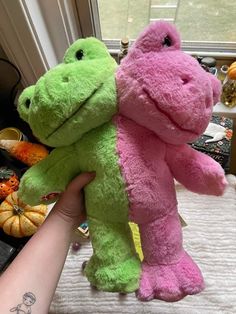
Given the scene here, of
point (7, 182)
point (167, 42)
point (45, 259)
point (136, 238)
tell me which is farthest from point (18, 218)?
point (167, 42)

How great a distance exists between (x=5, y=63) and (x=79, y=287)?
73cm

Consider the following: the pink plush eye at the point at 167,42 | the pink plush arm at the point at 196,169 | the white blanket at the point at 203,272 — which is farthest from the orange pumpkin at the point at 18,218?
the pink plush eye at the point at 167,42

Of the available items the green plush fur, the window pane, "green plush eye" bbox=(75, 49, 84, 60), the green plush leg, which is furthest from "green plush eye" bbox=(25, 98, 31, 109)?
the window pane

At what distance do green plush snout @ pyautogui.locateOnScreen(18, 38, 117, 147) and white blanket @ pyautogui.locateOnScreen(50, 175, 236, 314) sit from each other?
51 centimetres

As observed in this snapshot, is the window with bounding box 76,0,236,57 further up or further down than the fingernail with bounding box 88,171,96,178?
further down

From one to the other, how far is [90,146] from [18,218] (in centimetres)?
61

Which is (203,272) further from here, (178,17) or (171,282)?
(178,17)

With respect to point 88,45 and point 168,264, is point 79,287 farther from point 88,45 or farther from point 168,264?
point 88,45

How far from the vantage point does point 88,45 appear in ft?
1.51

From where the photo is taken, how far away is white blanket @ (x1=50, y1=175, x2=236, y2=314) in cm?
75

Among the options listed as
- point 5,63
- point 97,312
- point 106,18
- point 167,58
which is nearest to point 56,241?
point 97,312

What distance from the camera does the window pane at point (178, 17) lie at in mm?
1004

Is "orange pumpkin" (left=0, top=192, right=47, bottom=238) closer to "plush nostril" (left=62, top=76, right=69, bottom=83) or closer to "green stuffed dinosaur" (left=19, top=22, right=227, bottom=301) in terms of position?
"green stuffed dinosaur" (left=19, top=22, right=227, bottom=301)

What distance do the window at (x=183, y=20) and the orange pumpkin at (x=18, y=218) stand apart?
0.64 metres
